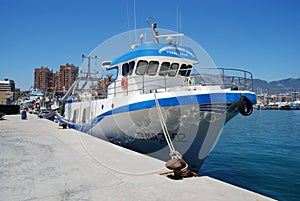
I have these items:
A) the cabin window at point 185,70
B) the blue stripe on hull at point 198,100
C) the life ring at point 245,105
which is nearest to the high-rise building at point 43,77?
the cabin window at point 185,70

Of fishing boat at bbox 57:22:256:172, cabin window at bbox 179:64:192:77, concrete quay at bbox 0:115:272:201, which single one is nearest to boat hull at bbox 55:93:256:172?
fishing boat at bbox 57:22:256:172

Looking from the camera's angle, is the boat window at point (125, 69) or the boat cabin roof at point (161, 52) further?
the boat window at point (125, 69)

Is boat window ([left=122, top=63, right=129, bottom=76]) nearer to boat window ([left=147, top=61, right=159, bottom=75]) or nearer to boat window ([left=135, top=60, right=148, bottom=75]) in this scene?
boat window ([left=135, top=60, right=148, bottom=75])

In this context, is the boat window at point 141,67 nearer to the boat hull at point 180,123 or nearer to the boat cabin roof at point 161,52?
the boat cabin roof at point 161,52

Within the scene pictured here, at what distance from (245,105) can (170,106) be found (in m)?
2.48

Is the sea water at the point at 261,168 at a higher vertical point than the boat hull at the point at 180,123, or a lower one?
lower

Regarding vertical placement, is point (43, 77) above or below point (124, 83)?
above

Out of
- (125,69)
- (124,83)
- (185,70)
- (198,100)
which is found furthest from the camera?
(185,70)

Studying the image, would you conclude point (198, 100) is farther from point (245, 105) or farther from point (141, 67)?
point (141, 67)

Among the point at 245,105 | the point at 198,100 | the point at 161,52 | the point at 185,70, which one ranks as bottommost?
the point at 245,105

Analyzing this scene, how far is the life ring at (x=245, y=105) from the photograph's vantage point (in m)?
7.11

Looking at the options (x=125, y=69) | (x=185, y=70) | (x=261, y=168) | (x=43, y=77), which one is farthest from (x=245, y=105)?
(x=43, y=77)

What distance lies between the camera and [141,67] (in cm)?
928

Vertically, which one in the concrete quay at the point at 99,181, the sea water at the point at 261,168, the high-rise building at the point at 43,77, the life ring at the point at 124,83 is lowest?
the sea water at the point at 261,168
